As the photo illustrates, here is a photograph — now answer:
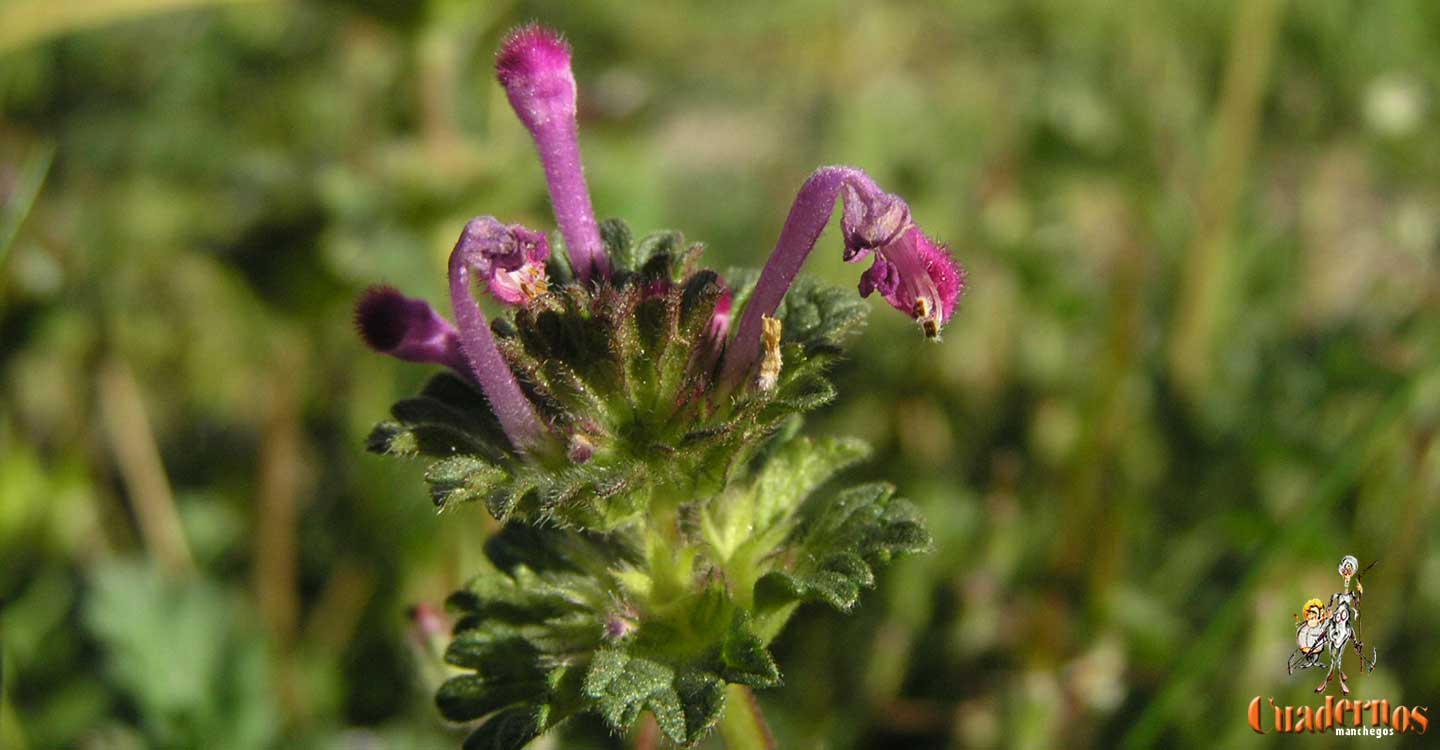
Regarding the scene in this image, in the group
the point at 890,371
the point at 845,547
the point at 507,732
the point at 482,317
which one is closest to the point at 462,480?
the point at 482,317

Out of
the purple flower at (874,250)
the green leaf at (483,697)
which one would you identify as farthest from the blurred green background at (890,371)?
the purple flower at (874,250)

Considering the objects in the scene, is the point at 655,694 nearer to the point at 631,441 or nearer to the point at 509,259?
the point at 631,441

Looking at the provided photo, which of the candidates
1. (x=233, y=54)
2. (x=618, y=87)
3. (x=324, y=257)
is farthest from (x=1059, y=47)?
(x=233, y=54)

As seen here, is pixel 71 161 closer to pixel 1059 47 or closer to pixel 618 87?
pixel 618 87

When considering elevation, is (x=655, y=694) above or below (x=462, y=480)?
below

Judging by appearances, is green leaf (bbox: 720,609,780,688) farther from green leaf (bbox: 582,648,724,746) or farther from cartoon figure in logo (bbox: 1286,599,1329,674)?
cartoon figure in logo (bbox: 1286,599,1329,674)

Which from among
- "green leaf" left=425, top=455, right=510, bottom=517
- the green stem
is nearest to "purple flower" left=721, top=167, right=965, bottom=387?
"green leaf" left=425, top=455, right=510, bottom=517
